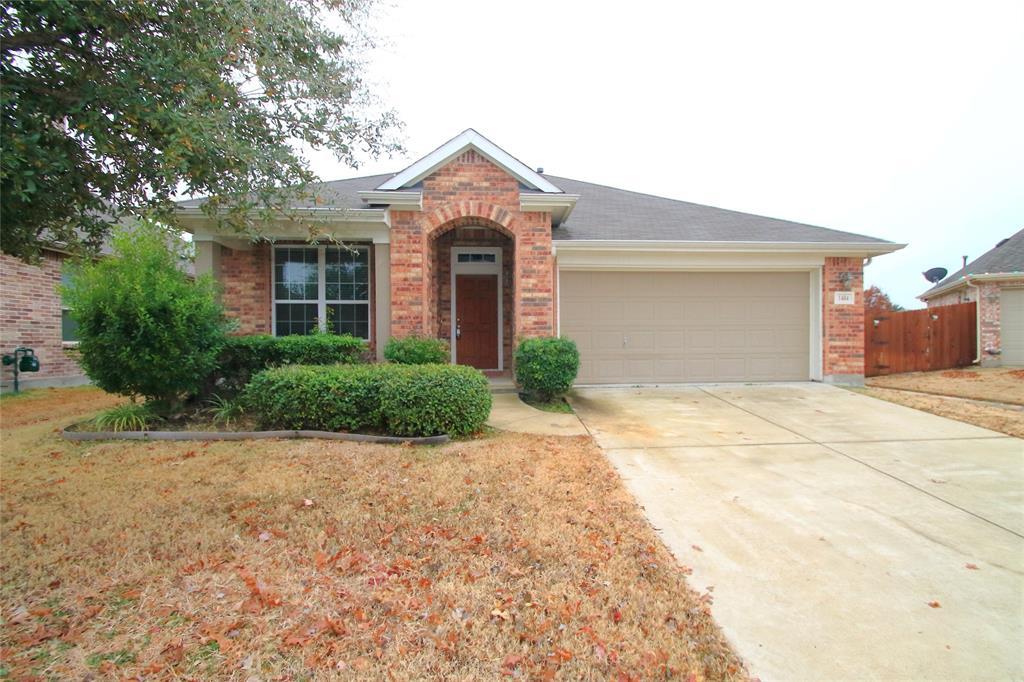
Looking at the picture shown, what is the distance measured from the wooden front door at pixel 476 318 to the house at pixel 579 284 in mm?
24

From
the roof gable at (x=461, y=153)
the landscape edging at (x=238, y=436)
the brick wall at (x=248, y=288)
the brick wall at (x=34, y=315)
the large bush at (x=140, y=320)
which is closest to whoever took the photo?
the landscape edging at (x=238, y=436)

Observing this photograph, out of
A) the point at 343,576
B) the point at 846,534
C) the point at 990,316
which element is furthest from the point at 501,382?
the point at 990,316

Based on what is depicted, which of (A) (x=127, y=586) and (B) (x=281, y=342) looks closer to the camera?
(A) (x=127, y=586)

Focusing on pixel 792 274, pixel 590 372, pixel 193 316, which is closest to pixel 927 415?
pixel 792 274

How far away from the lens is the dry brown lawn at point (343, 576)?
88.1 inches

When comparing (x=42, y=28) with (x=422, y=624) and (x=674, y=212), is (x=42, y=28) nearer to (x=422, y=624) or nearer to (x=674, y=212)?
(x=422, y=624)

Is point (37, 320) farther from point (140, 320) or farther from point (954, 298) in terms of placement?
point (954, 298)

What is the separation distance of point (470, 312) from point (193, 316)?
17.8 feet

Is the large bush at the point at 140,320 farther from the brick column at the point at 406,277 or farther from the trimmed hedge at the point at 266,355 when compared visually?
the brick column at the point at 406,277

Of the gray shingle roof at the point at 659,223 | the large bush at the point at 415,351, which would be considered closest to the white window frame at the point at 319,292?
the gray shingle roof at the point at 659,223

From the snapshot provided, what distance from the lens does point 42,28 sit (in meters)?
2.88

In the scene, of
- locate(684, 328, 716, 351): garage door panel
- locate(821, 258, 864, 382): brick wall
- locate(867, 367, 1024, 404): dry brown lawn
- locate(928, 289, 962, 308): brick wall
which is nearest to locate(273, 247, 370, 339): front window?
locate(684, 328, 716, 351): garage door panel

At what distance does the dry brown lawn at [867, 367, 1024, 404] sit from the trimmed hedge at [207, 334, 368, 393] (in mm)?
10625

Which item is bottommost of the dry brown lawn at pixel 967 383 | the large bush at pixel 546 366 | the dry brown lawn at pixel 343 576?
the dry brown lawn at pixel 343 576
